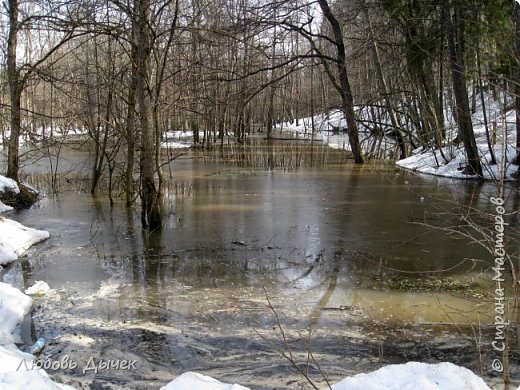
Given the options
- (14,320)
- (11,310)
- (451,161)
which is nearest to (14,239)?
(11,310)

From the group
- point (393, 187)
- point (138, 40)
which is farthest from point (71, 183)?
point (393, 187)

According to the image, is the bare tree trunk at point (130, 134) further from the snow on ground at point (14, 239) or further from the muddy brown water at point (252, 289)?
the snow on ground at point (14, 239)

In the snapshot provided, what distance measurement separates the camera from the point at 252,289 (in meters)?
5.88

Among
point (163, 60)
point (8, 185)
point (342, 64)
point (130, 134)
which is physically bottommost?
point (8, 185)

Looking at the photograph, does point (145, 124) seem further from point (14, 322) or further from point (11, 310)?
point (14, 322)

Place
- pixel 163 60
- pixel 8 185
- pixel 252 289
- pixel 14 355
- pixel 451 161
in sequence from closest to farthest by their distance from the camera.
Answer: pixel 14 355 → pixel 252 289 → pixel 163 60 → pixel 8 185 → pixel 451 161

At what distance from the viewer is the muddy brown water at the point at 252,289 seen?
4.12 metres

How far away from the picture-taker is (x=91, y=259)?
715cm

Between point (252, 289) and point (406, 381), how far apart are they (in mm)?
3121

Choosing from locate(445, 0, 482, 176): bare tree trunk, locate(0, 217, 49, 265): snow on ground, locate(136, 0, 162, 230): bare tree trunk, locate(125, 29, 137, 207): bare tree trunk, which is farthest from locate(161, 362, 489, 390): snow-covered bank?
locate(445, 0, 482, 176): bare tree trunk

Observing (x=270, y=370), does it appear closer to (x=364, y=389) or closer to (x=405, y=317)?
(x=364, y=389)

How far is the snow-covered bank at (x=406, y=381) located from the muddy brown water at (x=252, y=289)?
0.41 m

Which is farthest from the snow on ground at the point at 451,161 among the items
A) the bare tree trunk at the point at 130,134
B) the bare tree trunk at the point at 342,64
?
the bare tree trunk at the point at 130,134

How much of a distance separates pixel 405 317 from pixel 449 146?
13.1 meters
